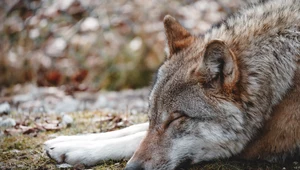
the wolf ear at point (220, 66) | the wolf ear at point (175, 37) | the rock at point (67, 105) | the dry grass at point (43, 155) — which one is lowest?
the rock at point (67, 105)

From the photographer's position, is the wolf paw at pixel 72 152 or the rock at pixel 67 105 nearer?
the wolf paw at pixel 72 152

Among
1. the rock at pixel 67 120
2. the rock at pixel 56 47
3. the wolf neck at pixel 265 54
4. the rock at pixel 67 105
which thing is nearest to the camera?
the wolf neck at pixel 265 54

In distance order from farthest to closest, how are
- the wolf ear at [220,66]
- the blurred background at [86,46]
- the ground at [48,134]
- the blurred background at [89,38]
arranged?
the blurred background at [89,38] < the blurred background at [86,46] < the ground at [48,134] < the wolf ear at [220,66]

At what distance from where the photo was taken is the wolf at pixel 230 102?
126 inches

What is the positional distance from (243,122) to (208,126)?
9.8 inches

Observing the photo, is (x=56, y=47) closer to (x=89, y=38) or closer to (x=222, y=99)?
(x=89, y=38)

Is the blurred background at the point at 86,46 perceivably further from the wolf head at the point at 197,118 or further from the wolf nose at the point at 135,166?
the wolf nose at the point at 135,166

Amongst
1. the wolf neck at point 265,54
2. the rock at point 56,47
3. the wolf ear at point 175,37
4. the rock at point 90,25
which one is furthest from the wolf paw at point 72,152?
the rock at point 90,25

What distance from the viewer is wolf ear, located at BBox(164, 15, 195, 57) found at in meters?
3.67

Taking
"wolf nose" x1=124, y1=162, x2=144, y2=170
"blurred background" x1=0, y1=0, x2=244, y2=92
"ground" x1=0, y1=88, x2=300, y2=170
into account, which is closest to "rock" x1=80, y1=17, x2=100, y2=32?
"blurred background" x1=0, y1=0, x2=244, y2=92

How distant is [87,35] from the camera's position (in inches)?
372

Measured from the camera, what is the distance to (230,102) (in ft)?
10.5

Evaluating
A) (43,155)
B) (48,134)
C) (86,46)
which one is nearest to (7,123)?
(48,134)

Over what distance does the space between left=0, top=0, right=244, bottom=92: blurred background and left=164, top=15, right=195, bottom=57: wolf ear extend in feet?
16.0
